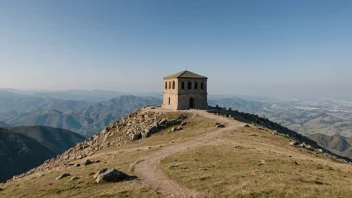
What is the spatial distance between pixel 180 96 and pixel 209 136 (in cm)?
3041

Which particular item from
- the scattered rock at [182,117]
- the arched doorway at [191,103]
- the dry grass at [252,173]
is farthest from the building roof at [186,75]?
the dry grass at [252,173]

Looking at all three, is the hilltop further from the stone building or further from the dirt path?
the stone building

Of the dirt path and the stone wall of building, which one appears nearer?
the dirt path

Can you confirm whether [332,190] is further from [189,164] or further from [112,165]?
[112,165]

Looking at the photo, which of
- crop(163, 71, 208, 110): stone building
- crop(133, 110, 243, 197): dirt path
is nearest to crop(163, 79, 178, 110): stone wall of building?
crop(163, 71, 208, 110): stone building

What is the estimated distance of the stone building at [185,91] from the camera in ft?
258

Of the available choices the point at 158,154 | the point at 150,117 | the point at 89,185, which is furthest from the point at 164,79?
the point at 89,185

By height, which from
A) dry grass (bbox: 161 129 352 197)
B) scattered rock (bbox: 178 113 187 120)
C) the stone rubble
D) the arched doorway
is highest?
the arched doorway

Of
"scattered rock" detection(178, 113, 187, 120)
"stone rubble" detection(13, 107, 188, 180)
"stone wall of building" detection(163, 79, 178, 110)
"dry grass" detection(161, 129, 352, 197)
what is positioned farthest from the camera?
"stone wall of building" detection(163, 79, 178, 110)

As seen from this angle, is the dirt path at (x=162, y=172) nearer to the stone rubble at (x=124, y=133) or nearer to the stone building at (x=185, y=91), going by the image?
the stone rubble at (x=124, y=133)

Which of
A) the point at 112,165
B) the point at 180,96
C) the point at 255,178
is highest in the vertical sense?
the point at 180,96

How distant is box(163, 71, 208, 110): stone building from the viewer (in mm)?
78750

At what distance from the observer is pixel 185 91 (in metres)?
79.6

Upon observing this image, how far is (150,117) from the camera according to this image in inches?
2803
